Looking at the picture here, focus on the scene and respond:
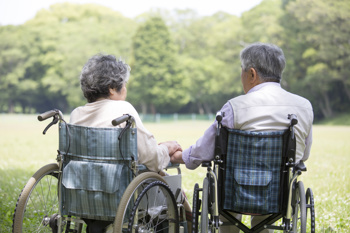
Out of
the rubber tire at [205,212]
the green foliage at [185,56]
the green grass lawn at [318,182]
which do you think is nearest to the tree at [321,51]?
the green foliage at [185,56]

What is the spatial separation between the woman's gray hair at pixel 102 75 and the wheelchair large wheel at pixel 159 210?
579mm

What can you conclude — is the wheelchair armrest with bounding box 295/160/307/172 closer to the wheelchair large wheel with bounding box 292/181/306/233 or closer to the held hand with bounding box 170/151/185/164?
the wheelchair large wheel with bounding box 292/181/306/233

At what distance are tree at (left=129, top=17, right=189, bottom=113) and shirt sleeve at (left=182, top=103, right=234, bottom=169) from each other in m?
41.3

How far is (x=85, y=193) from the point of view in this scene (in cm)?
233

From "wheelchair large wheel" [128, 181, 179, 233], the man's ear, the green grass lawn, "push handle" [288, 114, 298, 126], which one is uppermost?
the man's ear

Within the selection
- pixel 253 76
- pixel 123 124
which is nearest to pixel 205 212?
pixel 123 124

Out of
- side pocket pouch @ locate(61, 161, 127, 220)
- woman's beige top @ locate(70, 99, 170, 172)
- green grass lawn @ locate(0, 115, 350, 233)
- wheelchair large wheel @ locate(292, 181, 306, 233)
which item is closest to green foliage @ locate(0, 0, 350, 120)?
green grass lawn @ locate(0, 115, 350, 233)

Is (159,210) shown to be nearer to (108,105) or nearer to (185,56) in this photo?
(108,105)

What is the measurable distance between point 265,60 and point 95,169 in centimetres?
100

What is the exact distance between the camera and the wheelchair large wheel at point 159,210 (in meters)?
2.38

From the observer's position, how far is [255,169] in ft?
7.23

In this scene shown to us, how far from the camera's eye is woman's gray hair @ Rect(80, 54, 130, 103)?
2.42 metres

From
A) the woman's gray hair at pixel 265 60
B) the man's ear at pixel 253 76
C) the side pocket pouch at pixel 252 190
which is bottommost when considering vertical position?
the side pocket pouch at pixel 252 190

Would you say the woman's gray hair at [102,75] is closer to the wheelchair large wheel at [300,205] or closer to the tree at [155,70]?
the wheelchair large wheel at [300,205]
